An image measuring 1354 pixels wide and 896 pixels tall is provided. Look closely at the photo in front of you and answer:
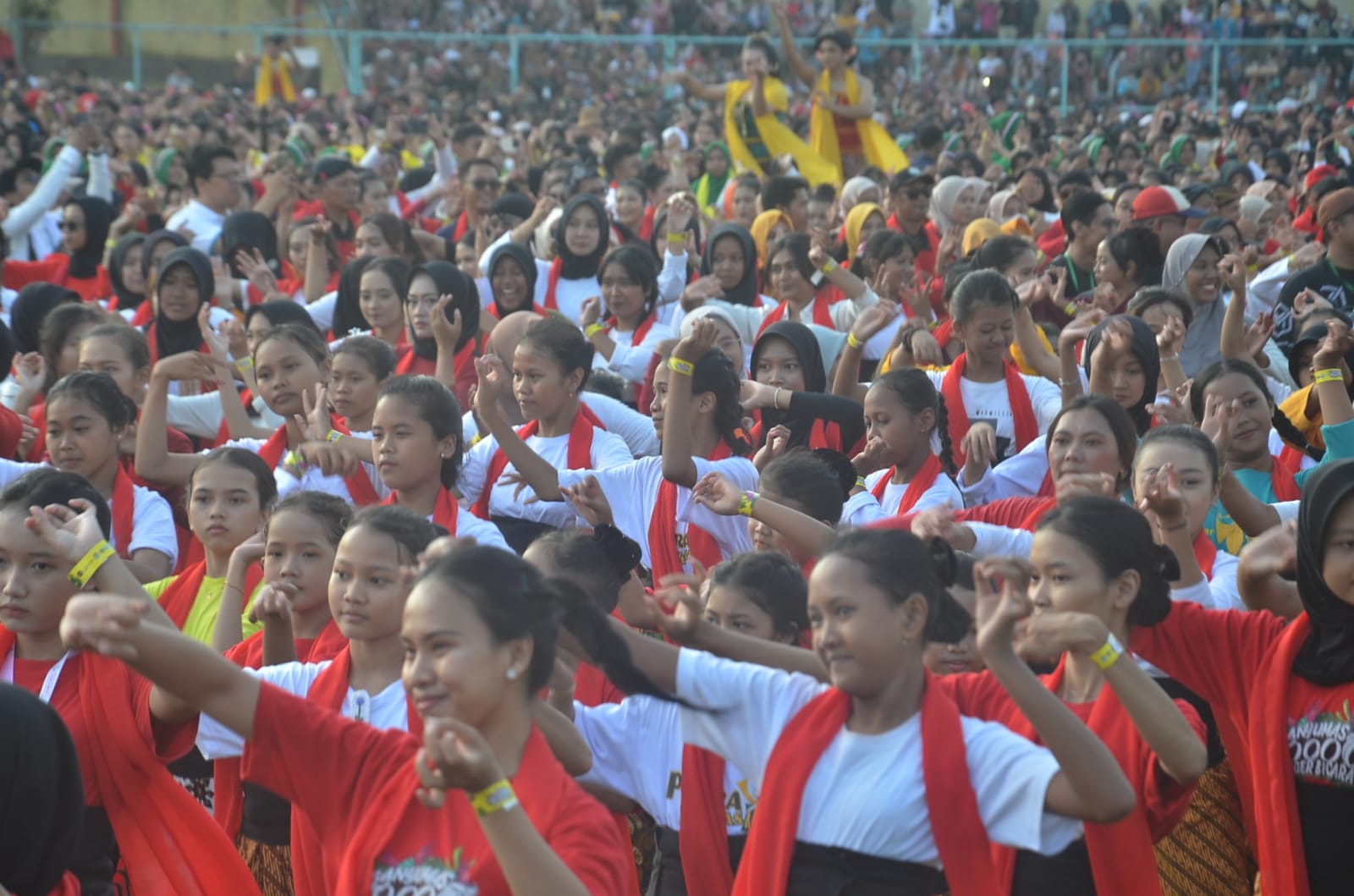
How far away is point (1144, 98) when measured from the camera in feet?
69.5

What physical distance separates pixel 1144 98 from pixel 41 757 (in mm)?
20364

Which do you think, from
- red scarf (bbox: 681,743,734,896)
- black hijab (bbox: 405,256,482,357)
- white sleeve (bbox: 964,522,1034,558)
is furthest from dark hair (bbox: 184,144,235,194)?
red scarf (bbox: 681,743,734,896)

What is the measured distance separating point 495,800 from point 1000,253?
5823 mm

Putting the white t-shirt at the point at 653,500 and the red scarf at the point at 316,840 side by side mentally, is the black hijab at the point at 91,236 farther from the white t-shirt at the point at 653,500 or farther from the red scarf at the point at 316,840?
the red scarf at the point at 316,840

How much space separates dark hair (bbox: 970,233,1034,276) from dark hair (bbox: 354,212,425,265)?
3.02 meters

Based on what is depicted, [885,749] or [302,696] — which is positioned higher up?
[885,749]

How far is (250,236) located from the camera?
32.9 ft

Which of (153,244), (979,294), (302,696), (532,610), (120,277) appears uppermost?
(532,610)

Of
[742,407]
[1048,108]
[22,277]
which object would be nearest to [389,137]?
[22,277]

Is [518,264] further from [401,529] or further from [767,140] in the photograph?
[767,140]

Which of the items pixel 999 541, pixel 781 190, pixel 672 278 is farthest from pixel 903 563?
pixel 781 190

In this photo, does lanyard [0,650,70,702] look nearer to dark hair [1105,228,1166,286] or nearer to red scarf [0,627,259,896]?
red scarf [0,627,259,896]

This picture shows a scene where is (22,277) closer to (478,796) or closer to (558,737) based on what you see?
(558,737)

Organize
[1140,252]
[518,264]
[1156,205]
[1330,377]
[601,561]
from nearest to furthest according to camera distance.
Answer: [601,561]
[1330,377]
[1140,252]
[518,264]
[1156,205]
